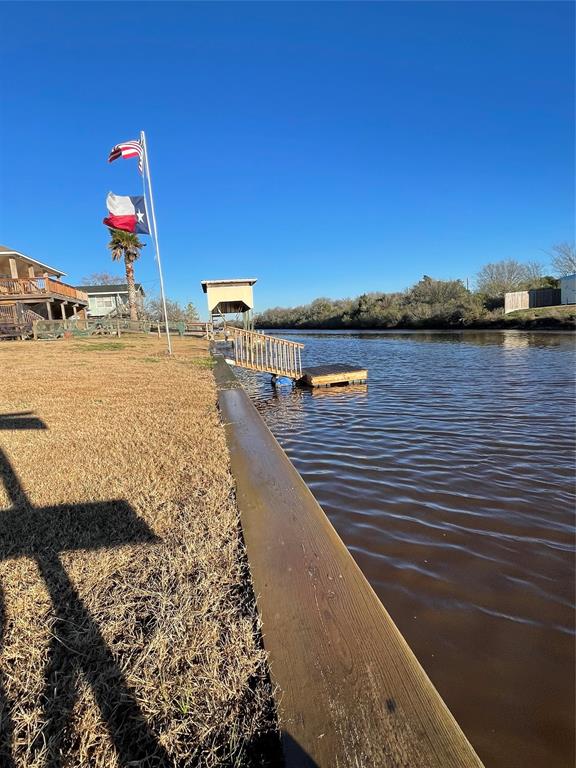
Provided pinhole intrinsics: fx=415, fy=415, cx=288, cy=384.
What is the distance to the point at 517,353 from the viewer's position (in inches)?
760

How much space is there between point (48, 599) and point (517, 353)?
21.1 meters

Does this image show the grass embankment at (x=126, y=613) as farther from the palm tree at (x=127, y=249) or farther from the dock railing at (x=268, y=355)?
the palm tree at (x=127, y=249)

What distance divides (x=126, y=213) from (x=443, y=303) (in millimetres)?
44737

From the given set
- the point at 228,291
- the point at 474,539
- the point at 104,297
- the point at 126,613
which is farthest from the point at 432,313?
the point at 126,613

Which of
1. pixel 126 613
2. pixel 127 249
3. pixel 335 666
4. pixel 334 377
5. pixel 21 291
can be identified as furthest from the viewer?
pixel 127 249

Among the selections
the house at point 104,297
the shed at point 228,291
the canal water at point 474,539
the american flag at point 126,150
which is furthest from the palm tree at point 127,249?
the canal water at point 474,539

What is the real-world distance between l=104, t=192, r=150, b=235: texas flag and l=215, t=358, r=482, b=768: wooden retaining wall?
14787 mm

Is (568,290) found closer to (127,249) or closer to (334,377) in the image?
(334,377)

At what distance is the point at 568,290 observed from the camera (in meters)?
41.9

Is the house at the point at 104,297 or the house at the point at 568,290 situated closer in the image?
the house at the point at 568,290

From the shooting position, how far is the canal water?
203 centimetres

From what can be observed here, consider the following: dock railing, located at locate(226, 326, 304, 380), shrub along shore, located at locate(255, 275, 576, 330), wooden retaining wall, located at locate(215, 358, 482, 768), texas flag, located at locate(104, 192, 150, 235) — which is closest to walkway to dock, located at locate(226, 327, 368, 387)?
dock railing, located at locate(226, 326, 304, 380)

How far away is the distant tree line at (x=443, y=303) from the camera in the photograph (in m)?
44.6

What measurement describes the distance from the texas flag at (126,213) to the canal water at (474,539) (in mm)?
10236
